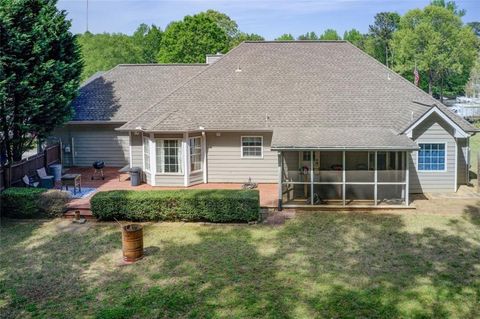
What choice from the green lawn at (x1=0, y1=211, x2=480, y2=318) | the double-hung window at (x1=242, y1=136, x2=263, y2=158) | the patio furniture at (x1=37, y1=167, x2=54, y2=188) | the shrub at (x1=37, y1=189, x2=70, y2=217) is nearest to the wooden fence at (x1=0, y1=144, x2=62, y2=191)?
the patio furniture at (x1=37, y1=167, x2=54, y2=188)

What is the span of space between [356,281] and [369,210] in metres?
7.05

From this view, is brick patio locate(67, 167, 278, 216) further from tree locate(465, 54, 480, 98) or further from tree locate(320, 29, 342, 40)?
tree locate(320, 29, 342, 40)

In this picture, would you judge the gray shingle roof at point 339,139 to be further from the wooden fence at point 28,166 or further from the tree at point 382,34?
the tree at point 382,34

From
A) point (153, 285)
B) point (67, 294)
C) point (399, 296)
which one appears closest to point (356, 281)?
point (399, 296)

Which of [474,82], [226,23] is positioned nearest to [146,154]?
[226,23]

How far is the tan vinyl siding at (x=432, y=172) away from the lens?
19938 mm

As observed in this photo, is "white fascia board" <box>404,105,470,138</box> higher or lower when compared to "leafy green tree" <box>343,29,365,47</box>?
lower

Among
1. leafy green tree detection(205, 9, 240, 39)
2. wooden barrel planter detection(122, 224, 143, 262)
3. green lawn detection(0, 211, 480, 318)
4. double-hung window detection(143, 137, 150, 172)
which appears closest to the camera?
green lawn detection(0, 211, 480, 318)

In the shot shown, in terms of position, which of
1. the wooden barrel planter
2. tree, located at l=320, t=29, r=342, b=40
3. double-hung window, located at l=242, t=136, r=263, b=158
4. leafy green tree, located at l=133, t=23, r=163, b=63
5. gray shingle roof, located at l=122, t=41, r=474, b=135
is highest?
tree, located at l=320, t=29, r=342, b=40

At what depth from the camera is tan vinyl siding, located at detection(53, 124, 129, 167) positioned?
2622 centimetres

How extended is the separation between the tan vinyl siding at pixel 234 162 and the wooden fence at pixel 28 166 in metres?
8.30

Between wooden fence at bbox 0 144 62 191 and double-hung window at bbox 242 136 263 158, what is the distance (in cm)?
998

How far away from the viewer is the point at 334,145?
17859 millimetres

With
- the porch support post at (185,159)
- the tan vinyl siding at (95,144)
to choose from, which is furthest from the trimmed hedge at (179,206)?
the tan vinyl siding at (95,144)
